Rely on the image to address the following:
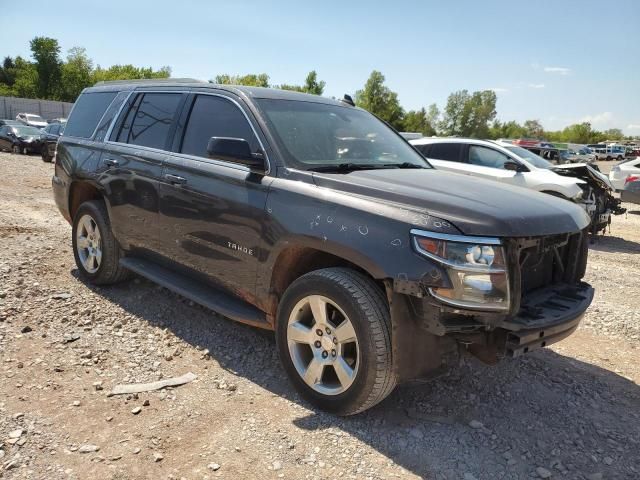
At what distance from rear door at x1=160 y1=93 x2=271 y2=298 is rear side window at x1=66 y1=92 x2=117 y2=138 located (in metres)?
1.50

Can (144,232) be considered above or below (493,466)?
above

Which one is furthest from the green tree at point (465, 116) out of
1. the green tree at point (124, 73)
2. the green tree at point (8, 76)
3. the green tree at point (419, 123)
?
the green tree at point (8, 76)

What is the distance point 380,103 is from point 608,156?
30.5 meters

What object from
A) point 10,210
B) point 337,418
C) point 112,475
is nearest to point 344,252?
point 337,418

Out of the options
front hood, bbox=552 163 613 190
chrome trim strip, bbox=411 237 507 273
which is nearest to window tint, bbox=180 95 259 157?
chrome trim strip, bbox=411 237 507 273

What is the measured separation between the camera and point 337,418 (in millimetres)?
3146

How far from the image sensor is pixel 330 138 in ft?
12.7

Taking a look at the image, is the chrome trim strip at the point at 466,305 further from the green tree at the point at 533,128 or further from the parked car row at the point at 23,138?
the green tree at the point at 533,128

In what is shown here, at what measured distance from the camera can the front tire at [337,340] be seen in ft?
9.30

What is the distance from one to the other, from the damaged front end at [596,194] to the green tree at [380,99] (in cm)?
6516

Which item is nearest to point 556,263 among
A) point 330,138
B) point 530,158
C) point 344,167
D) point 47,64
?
point 344,167

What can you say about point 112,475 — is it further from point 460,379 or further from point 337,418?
point 460,379

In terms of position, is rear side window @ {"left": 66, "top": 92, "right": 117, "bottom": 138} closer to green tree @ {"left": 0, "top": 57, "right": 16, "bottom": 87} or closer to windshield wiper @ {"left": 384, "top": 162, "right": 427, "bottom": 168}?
windshield wiper @ {"left": 384, "top": 162, "right": 427, "bottom": 168}

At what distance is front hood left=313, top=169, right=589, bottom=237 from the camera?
271cm
